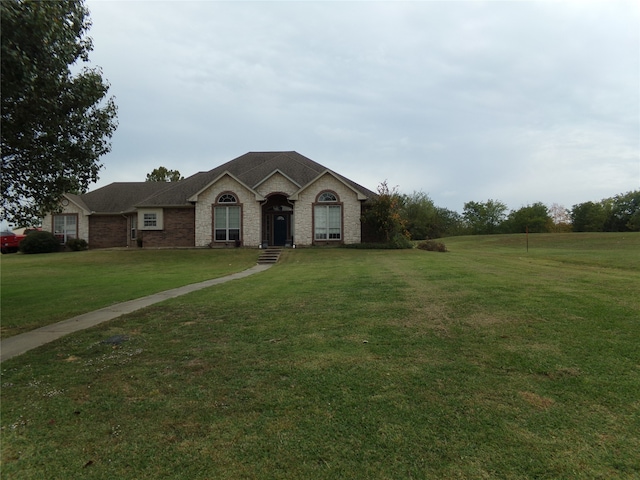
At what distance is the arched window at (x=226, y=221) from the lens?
27.3 m

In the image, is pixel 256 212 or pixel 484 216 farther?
pixel 484 216

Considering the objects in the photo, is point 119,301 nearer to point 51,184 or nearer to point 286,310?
point 51,184

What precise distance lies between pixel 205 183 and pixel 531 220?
6689 centimetres

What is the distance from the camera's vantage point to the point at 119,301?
1002cm

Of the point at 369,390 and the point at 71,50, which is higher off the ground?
the point at 71,50

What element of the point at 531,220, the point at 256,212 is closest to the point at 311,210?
the point at 256,212

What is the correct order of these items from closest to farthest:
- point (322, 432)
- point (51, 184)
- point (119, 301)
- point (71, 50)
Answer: point (322, 432) < point (71, 50) < point (51, 184) < point (119, 301)

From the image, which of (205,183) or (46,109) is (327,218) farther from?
(46,109)

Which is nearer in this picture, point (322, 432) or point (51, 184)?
point (322, 432)

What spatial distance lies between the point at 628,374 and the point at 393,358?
2519mm

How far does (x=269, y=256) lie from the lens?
23.0 metres

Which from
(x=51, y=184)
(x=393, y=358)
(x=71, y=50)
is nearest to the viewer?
(x=393, y=358)

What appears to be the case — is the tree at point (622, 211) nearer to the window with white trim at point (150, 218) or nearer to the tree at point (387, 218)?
the tree at point (387, 218)

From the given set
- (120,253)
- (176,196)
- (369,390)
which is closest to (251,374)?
(369,390)
